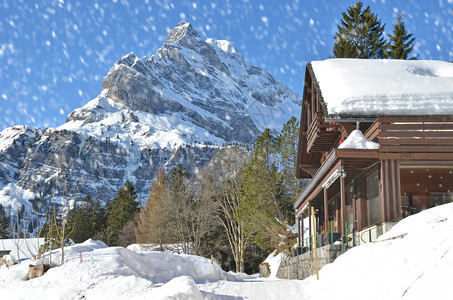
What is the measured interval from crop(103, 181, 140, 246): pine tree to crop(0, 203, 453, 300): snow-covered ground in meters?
46.4

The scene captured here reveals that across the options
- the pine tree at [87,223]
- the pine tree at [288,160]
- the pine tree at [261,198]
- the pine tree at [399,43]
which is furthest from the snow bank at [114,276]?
the pine tree at [87,223]

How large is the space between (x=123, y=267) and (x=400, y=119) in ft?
33.8

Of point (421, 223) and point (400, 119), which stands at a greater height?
point (400, 119)

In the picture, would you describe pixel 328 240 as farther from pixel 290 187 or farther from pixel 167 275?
pixel 290 187

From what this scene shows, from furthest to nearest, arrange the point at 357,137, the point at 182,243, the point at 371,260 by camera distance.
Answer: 1. the point at 182,243
2. the point at 357,137
3. the point at 371,260

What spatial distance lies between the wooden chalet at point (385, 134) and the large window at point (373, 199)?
0.03 meters

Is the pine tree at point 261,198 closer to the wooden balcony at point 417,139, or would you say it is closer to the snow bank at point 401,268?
the wooden balcony at point 417,139

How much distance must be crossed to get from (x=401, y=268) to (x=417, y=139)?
341 inches

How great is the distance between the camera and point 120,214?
217ft

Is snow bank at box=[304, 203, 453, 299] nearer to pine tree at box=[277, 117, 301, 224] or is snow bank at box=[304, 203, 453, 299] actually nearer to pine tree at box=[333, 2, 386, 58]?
pine tree at box=[277, 117, 301, 224]

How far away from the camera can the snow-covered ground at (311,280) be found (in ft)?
26.7

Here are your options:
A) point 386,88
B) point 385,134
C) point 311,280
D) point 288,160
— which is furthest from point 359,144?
point 288,160

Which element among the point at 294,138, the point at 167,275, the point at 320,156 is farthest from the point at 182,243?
the point at 167,275

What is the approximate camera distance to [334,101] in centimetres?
1884
